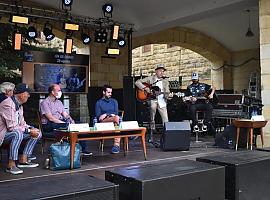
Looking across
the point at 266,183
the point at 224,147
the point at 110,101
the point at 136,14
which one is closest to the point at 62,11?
the point at 136,14

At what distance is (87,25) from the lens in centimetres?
909

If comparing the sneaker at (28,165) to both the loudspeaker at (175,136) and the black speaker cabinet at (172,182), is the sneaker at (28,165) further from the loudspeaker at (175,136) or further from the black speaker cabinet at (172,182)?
the black speaker cabinet at (172,182)

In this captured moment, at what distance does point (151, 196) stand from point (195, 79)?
5.43 metres

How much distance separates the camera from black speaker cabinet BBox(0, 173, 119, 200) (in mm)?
1781

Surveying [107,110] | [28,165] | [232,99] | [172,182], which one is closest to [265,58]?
[232,99]

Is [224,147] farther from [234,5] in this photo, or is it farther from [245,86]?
[245,86]

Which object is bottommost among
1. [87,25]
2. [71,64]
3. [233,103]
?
[233,103]

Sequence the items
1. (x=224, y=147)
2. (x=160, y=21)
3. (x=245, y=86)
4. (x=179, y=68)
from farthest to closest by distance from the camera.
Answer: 1. (x=179, y=68)
2. (x=245, y=86)
3. (x=160, y=21)
4. (x=224, y=147)

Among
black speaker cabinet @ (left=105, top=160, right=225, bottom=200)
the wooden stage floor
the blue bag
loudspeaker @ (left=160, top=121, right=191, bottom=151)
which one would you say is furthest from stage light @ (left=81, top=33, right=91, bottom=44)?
black speaker cabinet @ (left=105, top=160, right=225, bottom=200)

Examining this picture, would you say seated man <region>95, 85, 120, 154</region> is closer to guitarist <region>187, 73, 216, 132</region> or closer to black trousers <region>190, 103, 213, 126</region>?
guitarist <region>187, 73, 216, 132</region>

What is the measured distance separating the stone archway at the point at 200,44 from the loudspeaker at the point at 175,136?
6159mm

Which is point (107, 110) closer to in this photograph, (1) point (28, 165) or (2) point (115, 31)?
(1) point (28, 165)

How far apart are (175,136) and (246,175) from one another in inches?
130

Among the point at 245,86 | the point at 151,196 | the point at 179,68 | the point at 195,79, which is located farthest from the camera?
the point at 179,68
